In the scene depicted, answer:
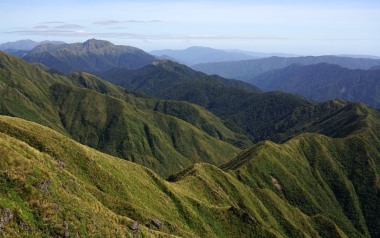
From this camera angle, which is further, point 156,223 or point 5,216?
point 156,223

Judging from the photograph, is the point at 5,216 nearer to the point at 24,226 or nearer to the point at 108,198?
the point at 24,226

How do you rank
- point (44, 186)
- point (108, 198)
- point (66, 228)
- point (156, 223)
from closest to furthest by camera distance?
point (66, 228) → point (44, 186) → point (156, 223) → point (108, 198)

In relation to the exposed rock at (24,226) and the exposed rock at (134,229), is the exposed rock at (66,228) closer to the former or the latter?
the exposed rock at (24,226)

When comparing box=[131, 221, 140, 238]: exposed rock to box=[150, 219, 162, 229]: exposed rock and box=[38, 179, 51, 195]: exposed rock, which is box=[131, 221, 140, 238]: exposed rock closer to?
box=[38, 179, 51, 195]: exposed rock

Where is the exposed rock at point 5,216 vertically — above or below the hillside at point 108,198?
above

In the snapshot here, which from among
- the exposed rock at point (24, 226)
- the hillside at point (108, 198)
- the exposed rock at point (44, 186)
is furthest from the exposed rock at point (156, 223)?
the exposed rock at point (24, 226)

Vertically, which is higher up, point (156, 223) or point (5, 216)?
point (5, 216)

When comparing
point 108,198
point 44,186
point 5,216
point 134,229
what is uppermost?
point 5,216

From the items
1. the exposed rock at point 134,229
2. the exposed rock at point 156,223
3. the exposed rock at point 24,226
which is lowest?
the exposed rock at point 156,223

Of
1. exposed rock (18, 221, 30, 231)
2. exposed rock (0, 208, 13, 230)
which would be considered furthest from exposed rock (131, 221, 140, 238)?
exposed rock (0, 208, 13, 230)

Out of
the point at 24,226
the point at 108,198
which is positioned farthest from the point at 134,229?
the point at 108,198

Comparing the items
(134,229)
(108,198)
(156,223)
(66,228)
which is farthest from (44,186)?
(156,223)

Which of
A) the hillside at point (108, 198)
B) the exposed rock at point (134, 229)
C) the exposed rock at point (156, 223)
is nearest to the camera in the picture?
the hillside at point (108, 198)

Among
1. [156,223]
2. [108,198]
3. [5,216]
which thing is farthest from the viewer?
[108,198]
